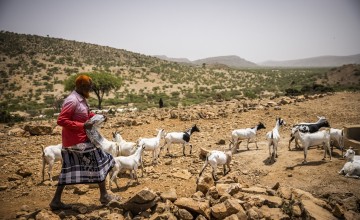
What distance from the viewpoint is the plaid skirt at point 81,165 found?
15.8ft

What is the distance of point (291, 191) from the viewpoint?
6.03 m

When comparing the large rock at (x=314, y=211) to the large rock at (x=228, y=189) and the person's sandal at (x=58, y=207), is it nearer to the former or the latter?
the large rock at (x=228, y=189)

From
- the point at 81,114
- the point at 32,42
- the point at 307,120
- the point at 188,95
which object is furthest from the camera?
the point at 32,42

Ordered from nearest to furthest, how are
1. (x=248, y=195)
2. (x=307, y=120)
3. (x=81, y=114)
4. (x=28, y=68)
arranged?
(x=81, y=114) → (x=248, y=195) → (x=307, y=120) → (x=28, y=68)

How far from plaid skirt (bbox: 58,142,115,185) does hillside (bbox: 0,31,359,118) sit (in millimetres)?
20571

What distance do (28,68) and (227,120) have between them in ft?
136

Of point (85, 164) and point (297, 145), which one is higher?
point (85, 164)

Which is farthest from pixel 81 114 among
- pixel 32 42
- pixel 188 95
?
pixel 32 42

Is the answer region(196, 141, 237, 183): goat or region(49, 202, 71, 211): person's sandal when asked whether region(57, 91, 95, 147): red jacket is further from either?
region(196, 141, 237, 183): goat

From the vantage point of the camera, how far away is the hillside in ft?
106

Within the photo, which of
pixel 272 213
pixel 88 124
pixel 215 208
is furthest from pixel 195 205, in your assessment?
pixel 88 124

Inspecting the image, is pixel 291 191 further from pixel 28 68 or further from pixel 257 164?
pixel 28 68

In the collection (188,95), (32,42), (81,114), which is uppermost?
(32,42)

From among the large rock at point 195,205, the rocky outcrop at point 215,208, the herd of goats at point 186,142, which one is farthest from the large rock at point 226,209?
the herd of goats at point 186,142
